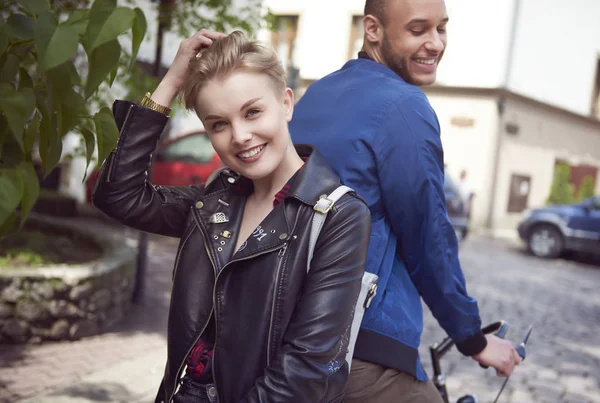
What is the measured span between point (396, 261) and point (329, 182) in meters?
0.36

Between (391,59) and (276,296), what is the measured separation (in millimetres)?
881

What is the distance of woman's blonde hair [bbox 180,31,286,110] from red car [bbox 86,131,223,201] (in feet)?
27.1

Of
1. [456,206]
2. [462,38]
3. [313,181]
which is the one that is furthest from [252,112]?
[462,38]

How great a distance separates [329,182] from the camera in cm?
166

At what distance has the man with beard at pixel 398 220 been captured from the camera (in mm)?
1761

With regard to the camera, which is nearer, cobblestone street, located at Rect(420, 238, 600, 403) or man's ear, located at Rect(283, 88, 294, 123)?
man's ear, located at Rect(283, 88, 294, 123)

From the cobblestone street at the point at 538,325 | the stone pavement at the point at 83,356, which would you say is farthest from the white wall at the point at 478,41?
the stone pavement at the point at 83,356

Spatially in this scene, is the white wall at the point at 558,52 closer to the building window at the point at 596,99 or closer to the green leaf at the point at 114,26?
the building window at the point at 596,99

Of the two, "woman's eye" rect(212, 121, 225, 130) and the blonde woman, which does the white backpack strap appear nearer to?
the blonde woman

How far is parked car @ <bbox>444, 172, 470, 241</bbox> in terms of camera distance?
12672mm

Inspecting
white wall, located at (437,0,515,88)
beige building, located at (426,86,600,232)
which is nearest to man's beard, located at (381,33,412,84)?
beige building, located at (426,86,600,232)

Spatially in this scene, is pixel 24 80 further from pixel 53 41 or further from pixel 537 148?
pixel 537 148

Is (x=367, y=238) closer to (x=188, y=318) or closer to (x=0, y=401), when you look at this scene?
(x=188, y=318)

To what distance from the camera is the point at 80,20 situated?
1219 millimetres
